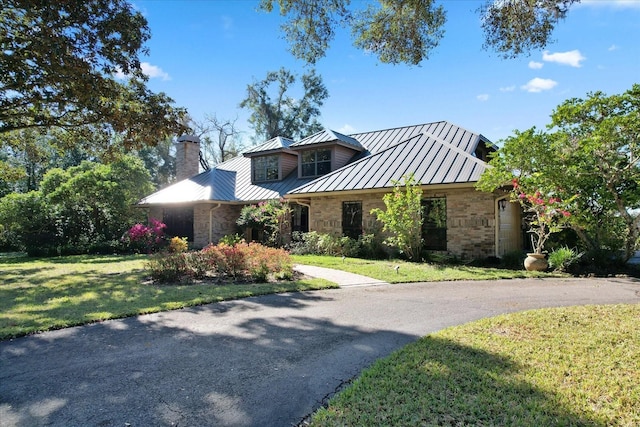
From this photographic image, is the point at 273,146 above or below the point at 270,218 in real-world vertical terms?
above

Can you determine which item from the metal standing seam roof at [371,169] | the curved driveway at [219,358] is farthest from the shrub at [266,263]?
the metal standing seam roof at [371,169]

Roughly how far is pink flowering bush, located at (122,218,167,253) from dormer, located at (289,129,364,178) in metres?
7.59

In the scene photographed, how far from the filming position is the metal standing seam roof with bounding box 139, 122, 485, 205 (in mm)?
13523

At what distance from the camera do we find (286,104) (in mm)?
37812

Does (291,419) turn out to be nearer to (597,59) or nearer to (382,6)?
(382,6)

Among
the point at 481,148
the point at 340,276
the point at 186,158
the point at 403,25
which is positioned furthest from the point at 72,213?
the point at 481,148

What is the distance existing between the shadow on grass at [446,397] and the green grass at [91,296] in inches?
161

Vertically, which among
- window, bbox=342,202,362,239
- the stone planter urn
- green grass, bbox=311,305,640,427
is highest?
window, bbox=342,202,362,239

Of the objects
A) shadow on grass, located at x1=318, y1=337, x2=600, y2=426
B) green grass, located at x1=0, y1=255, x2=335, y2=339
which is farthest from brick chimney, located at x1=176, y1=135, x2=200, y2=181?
shadow on grass, located at x1=318, y1=337, x2=600, y2=426

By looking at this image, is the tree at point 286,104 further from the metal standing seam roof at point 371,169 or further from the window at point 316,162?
the window at point 316,162

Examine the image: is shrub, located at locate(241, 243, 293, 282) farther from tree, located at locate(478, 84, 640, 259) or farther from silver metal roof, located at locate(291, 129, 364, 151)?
silver metal roof, located at locate(291, 129, 364, 151)

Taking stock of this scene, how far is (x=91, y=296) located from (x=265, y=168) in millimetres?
14369

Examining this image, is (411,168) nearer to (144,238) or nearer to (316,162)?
(316,162)

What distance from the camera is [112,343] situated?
4.51 metres
